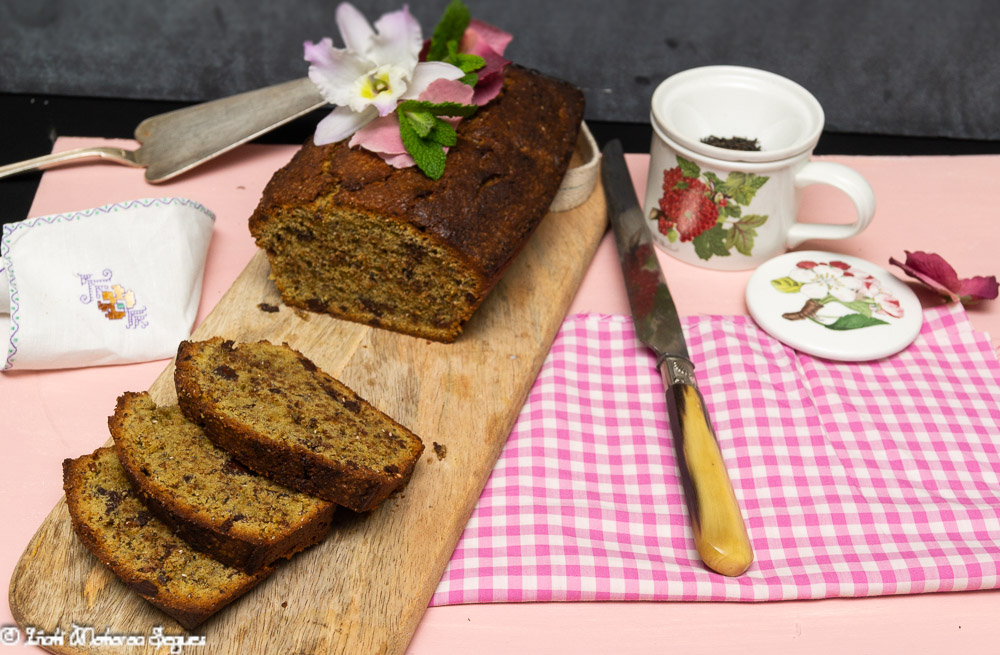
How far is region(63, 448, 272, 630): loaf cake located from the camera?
2.10 metres

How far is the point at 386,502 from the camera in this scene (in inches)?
95.8

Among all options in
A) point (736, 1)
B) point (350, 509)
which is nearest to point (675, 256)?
point (350, 509)

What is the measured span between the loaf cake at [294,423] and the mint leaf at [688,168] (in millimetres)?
1333

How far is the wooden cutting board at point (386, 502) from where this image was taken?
2.16 meters

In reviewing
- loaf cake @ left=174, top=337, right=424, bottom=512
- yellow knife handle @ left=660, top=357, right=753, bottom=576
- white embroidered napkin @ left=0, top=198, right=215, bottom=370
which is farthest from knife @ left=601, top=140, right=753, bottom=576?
white embroidered napkin @ left=0, top=198, right=215, bottom=370

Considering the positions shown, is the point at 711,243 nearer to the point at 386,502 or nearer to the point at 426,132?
the point at 426,132

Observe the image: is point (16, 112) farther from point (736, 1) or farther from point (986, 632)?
point (986, 632)

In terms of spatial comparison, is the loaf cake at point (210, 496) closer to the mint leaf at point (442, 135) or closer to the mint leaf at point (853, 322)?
the mint leaf at point (442, 135)

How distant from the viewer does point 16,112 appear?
4023 millimetres

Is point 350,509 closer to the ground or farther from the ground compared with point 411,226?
closer to the ground

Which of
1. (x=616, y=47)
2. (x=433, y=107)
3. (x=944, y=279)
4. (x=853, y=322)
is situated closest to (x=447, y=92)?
(x=433, y=107)

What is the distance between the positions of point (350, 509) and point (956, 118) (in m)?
3.40

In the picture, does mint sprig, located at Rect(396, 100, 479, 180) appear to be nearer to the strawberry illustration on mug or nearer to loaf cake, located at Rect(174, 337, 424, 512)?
loaf cake, located at Rect(174, 337, 424, 512)

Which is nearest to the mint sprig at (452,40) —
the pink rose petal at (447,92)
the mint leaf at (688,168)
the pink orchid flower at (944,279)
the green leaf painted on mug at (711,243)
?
the pink rose petal at (447,92)
